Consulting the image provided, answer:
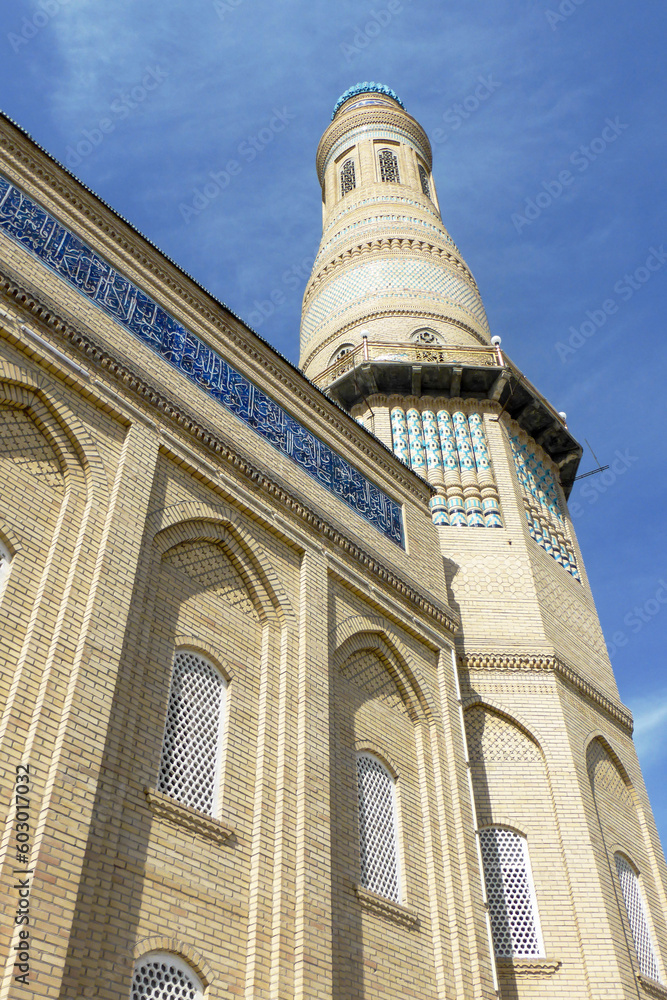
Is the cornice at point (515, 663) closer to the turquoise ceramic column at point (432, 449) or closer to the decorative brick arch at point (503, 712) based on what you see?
the decorative brick arch at point (503, 712)

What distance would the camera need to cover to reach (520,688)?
10.1 m

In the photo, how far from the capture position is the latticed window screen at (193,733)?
5.94 m

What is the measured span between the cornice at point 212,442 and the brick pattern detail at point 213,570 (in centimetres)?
79

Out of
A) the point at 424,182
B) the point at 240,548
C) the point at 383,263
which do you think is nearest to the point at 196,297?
the point at 240,548

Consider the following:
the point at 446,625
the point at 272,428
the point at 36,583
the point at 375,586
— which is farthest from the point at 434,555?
the point at 36,583

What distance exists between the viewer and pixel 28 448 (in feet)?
19.9

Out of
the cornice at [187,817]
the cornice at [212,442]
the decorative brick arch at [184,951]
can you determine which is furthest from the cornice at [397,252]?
the decorative brick arch at [184,951]

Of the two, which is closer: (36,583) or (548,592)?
(36,583)

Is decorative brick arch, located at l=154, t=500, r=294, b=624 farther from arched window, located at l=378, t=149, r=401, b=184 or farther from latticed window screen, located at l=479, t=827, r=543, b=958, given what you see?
arched window, located at l=378, t=149, r=401, b=184

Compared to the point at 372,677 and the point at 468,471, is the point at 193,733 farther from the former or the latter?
the point at 468,471

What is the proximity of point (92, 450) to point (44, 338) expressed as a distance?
818 mm

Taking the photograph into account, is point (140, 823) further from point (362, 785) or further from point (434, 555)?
point (434, 555)

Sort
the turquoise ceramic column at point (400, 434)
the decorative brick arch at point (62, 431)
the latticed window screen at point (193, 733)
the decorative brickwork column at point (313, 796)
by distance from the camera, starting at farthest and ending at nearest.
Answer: the turquoise ceramic column at point (400, 434)
the decorative brick arch at point (62, 431)
the latticed window screen at point (193, 733)
the decorative brickwork column at point (313, 796)

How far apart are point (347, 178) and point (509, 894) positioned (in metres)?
14.7
